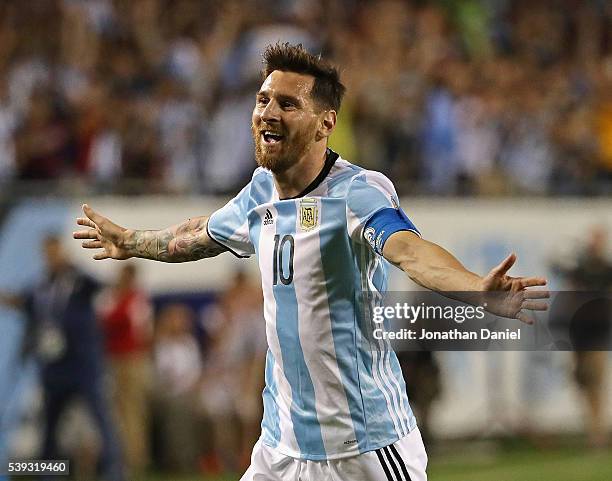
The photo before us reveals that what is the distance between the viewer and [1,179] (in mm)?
10969

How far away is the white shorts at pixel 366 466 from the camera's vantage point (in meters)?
5.00

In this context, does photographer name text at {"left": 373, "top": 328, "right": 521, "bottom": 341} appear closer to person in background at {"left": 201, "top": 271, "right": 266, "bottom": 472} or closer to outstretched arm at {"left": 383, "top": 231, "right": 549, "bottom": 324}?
outstretched arm at {"left": 383, "top": 231, "right": 549, "bottom": 324}

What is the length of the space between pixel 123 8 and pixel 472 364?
16.2 ft

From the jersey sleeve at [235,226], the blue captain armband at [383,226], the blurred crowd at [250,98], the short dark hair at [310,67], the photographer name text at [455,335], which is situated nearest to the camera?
the blue captain armband at [383,226]

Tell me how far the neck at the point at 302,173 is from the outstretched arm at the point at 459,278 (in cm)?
66

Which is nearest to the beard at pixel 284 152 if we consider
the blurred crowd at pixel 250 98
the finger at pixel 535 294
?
the finger at pixel 535 294

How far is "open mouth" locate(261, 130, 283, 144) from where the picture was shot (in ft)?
16.7

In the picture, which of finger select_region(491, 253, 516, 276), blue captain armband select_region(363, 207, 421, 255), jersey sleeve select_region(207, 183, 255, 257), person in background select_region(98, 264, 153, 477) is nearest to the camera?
finger select_region(491, 253, 516, 276)

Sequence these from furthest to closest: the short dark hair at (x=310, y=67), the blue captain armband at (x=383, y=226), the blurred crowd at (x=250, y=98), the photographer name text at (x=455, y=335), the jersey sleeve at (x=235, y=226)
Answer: the blurred crowd at (x=250, y=98), the photographer name text at (x=455, y=335), the jersey sleeve at (x=235, y=226), the short dark hair at (x=310, y=67), the blue captain armband at (x=383, y=226)

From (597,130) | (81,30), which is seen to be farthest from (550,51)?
(81,30)

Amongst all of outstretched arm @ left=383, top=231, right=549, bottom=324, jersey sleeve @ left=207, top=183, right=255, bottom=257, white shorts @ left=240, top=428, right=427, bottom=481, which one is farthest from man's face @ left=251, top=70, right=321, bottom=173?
white shorts @ left=240, top=428, right=427, bottom=481

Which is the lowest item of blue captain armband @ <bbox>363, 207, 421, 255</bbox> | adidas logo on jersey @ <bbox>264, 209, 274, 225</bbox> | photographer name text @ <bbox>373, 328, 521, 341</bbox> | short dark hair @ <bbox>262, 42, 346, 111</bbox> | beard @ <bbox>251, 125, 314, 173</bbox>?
photographer name text @ <bbox>373, 328, 521, 341</bbox>

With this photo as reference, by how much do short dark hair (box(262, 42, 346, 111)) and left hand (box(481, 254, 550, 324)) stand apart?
147cm

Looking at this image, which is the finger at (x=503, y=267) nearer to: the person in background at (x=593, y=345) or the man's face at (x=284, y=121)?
the man's face at (x=284, y=121)
